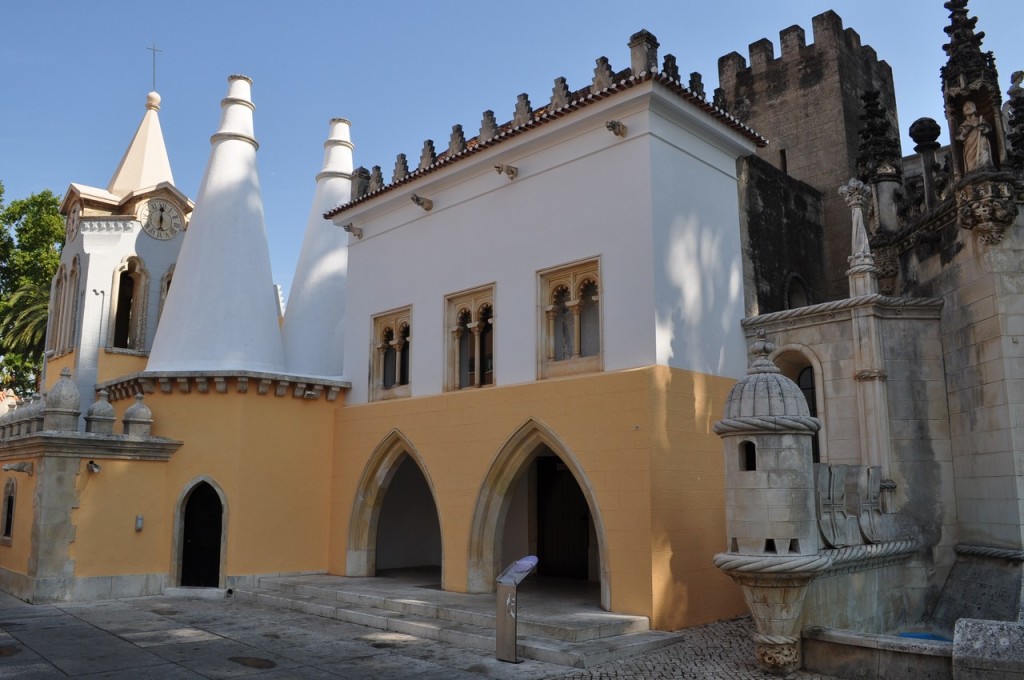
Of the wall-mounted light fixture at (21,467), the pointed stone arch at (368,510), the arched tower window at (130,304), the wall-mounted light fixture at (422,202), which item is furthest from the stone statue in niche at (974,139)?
the arched tower window at (130,304)

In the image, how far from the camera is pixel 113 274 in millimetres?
18562

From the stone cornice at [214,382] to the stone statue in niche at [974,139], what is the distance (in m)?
11.3

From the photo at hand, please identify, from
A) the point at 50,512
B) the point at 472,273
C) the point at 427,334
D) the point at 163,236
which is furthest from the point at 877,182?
the point at 163,236

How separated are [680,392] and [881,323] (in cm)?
298

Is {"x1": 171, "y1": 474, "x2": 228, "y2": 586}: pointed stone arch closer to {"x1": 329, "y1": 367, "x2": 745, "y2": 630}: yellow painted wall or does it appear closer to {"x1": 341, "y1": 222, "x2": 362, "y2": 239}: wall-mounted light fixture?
{"x1": 329, "y1": 367, "x2": 745, "y2": 630}: yellow painted wall

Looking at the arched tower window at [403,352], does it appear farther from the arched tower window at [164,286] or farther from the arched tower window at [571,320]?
the arched tower window at [164,286]

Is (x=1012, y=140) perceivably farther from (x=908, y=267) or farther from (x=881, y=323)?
(x=881, y=323)

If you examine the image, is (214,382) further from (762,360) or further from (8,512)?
(762,360)

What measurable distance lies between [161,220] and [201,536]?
8.90m

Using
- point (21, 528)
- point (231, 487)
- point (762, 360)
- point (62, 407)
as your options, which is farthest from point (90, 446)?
point (762, 360)

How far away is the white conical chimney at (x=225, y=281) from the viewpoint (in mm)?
15297

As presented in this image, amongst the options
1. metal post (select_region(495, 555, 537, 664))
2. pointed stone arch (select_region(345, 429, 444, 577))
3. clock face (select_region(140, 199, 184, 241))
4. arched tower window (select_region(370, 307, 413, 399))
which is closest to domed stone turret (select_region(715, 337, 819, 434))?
metal post (select_region(495, 555, 537, 664))

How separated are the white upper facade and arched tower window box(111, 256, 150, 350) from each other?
24.7 feet

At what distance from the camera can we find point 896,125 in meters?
20.3
